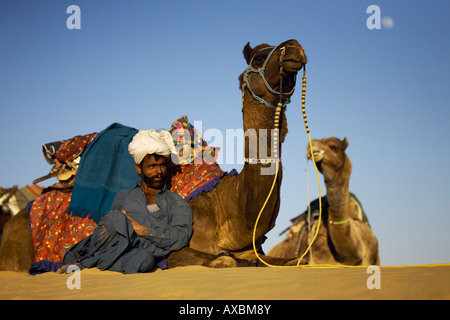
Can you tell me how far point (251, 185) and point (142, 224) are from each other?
1266mm

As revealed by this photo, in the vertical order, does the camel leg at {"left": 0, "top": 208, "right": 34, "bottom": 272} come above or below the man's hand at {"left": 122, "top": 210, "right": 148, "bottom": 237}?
below

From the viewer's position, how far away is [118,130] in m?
7.78

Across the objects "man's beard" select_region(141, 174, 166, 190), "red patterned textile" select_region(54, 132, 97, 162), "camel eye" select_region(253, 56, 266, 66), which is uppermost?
"camel eye" select_region(253, 56, 266, 66)

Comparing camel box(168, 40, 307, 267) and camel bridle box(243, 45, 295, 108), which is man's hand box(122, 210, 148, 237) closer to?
camel box(168, 40, 307, 267)

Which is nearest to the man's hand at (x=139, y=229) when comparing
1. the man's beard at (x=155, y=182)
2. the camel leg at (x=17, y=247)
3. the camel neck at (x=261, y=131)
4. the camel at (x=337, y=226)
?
the man's beard at (x=155, y=182)

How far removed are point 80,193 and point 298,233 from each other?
729 cm

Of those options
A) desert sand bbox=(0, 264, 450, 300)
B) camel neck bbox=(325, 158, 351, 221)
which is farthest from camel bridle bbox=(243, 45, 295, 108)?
camel neck bbox=(325, 158, 351, 221)

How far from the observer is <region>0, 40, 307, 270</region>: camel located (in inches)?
240

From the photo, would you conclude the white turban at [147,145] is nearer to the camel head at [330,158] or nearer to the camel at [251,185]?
the camel at [251,185]

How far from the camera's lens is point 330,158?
13.0 meters

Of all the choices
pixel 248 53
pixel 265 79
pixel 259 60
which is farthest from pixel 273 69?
pixel 248 53

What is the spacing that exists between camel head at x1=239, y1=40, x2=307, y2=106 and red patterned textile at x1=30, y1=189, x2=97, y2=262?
2.61 meters
